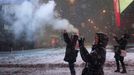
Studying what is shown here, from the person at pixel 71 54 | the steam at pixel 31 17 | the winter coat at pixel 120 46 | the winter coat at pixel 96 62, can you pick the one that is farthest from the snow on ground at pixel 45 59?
the winter coat at pixel 96 62

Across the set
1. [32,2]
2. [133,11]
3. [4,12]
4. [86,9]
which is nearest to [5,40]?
[4,12]

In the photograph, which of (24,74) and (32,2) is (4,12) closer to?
(32,2)

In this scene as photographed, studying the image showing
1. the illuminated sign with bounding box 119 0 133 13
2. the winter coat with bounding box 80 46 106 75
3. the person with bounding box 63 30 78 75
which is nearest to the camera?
the winter coat with bounding box 80 46 106 75

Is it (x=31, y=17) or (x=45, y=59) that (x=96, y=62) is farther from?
(x=31, y=17)

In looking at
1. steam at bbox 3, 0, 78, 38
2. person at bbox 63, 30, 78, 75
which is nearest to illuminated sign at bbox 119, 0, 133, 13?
steam at bbox 3, 0, 78, 38

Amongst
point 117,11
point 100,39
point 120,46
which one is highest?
point 117,11

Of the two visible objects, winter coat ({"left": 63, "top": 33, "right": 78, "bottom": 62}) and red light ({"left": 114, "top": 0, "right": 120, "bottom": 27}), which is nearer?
winter coat ({"left": 63, "top": 33, "right": 78, "bottom": 62})

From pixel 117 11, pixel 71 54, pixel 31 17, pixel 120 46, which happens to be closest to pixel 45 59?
pixel 120 46

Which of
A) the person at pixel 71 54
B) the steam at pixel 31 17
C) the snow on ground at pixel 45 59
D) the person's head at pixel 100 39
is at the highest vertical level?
the steam at pixel 31 17

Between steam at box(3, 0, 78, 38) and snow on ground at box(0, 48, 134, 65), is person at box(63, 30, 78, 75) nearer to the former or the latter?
snow on ground at box(0, 48, 134, 65)

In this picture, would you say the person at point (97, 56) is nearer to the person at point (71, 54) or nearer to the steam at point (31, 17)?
the person at point (71, 54)

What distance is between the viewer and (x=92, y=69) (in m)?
5.64

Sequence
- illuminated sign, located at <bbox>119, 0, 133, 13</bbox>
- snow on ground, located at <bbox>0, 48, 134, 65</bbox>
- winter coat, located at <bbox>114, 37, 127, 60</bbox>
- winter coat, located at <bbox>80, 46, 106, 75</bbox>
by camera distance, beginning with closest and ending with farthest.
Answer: winter coat, located at <bbox>80, 46, 106, 75</bbox> < winter coat, located at <bbox>114, 37, 127, 60</bbox> < snow on ground, located at <bbox>0, 48, 134, 65</bbox> < illuminated sign, located at <bbox>119, 0, 133, 13</bbox>

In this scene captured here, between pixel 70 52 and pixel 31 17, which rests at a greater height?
pixel 31 17
